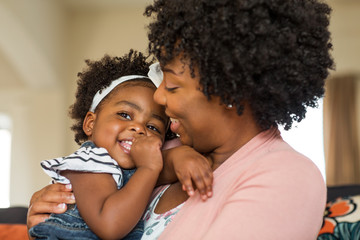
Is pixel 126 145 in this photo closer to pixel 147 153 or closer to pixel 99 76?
pixel 147 153

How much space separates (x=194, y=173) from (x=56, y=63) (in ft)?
16.3

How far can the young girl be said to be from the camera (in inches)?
48.1

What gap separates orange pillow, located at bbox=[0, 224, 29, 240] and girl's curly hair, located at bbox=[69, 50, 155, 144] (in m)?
0.54

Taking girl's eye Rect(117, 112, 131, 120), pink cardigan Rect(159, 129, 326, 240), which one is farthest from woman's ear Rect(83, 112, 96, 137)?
pink cardigan Rect(159, 129, 326, 240)

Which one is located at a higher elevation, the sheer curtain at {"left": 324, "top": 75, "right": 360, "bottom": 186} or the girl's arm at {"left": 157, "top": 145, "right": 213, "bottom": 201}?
the girl's arm at {"left": 157, "top": 145, "right": 213, "bottom": 201}

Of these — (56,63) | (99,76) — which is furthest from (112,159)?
(56,63)

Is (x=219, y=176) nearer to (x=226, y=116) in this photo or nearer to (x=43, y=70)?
(x=226, y=116)

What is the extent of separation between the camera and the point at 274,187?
0.97m

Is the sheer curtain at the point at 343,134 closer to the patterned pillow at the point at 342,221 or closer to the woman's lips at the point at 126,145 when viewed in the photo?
the patterned pillow at the point at 342,221

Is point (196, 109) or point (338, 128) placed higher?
point (196, 109)

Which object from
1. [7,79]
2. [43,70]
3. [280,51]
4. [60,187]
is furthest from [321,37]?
[7,79]

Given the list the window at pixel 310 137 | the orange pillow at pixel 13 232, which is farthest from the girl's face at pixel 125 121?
the window at pixel 310 137

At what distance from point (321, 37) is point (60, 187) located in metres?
0.89

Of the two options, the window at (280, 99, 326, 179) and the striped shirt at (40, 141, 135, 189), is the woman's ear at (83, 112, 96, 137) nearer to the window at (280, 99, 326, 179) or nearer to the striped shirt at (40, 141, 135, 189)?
the striped shirt at (40, 141, 135, 189)
